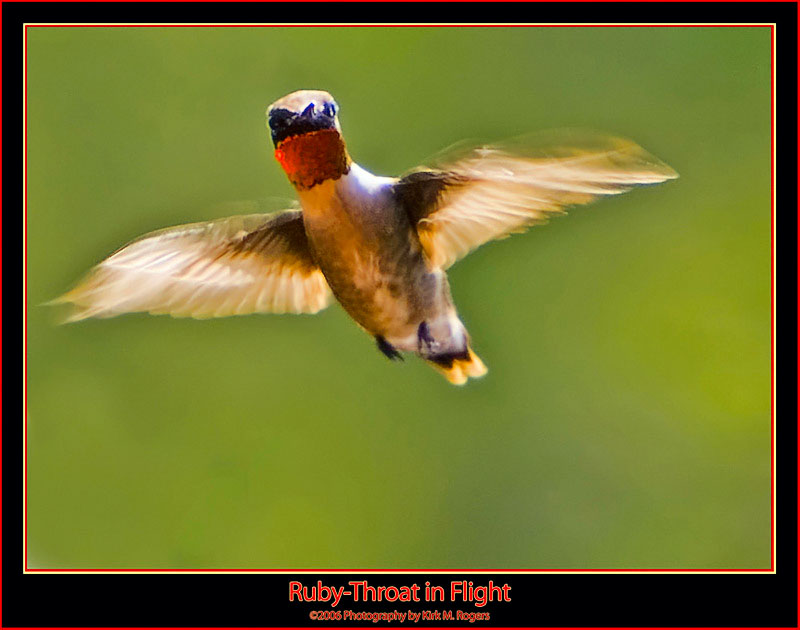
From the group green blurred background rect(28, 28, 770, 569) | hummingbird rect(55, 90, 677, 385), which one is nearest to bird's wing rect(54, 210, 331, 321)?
hummingbird rect(55, 90, 677, 385)

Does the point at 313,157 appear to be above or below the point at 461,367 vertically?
above

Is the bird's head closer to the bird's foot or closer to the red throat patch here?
the red throat patch

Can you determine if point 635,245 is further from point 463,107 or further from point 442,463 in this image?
point 442,463

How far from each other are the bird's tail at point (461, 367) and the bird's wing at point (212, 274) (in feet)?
0.73

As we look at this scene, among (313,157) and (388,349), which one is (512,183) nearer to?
(313,157)

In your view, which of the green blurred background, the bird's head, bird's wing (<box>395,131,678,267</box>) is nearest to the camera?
bird's wing (<box>395,131,678,267</box>)

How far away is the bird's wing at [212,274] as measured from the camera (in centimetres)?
131

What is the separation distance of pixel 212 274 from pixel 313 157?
0.32 metres

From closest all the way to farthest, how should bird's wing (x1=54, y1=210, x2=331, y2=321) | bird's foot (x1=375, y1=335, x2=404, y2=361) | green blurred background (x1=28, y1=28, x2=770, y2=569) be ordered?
1. bird's wing (x1=54, y1=210, x2=331, y2=321)
2. bird's foot (x1=375, y1=335, x2=404, y2=361)
3. green blurred background (x1=28, y1=28, x2=770, y2=569)

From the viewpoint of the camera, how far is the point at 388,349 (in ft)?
5.11

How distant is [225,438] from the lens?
9.57ft

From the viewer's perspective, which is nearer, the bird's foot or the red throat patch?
the red throat patch

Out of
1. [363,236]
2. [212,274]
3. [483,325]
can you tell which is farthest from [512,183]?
[483,325]

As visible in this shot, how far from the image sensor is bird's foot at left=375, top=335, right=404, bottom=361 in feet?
5.05
